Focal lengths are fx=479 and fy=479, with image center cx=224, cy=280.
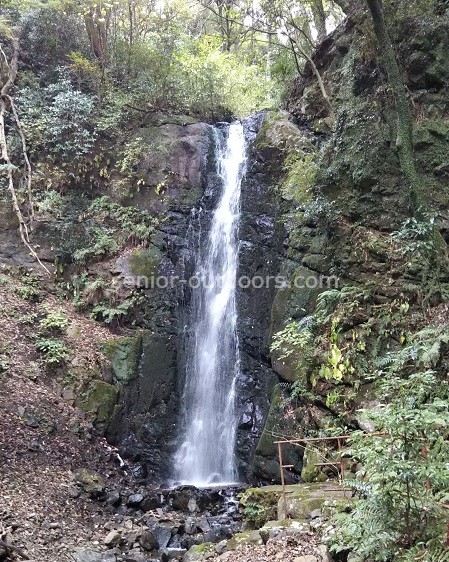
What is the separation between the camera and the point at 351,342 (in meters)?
8.44

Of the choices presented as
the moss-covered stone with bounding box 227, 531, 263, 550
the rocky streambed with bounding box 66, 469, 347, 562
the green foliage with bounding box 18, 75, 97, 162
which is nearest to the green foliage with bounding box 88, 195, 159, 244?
the green foliage with bounding box 18, 75, 97, 162

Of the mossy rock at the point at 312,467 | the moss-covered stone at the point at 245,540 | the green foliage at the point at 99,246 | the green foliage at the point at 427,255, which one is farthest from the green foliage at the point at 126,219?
the moss-covered stone at the point at 245,540

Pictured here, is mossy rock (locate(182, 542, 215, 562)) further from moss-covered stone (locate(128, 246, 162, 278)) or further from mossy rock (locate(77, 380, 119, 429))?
moss-covered stone (locate(128, 246, 162, 278))

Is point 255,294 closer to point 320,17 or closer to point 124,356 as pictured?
point 124,356

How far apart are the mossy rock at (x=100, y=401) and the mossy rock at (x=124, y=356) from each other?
17.5 inches

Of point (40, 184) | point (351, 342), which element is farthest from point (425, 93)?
point (40, 184)

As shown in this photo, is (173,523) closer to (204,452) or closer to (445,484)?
(204,452)

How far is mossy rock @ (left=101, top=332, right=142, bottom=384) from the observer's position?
A: 11.0 metres

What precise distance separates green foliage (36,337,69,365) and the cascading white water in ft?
9.86

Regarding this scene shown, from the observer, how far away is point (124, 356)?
11188mm

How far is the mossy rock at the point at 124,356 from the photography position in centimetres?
1098

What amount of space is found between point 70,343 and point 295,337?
5217 millimetres

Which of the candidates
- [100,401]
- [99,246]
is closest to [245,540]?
[100,401]

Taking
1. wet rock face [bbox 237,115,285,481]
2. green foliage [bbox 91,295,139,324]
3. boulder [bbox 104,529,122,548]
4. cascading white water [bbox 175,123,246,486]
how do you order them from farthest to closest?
green foliage [bbox 91,295,139,324] → cascading white water [bbox 175,123,246,486] → wet rock face [bbox 237,115,285,481] → boulder [bbox 104,529,122,548]
